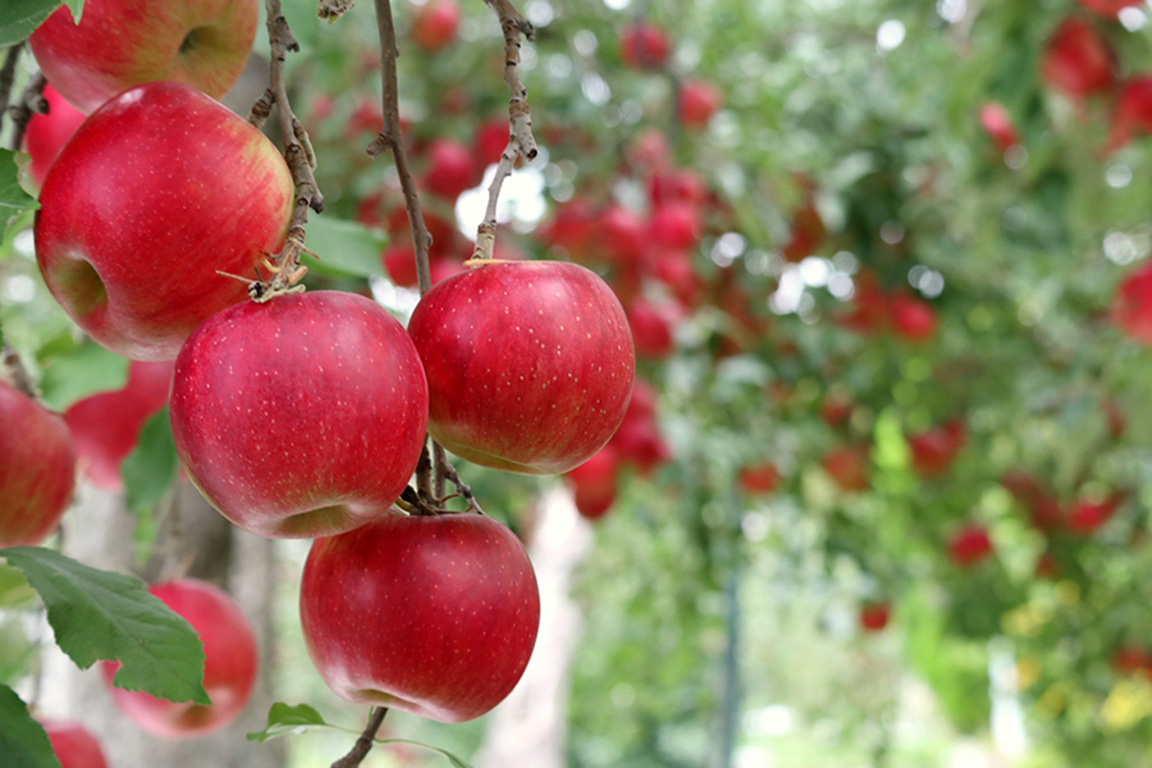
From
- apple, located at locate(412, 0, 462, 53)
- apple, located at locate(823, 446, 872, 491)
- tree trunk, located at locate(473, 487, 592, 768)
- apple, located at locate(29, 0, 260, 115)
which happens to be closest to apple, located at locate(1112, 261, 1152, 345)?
apple, located at locate(823, 446, 872, 491)

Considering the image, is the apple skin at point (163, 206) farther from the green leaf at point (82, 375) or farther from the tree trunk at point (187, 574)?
the tree trunk at point (187, 574)

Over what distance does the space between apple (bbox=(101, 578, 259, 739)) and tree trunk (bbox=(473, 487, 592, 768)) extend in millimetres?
3531

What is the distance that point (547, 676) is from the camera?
452 centimetres

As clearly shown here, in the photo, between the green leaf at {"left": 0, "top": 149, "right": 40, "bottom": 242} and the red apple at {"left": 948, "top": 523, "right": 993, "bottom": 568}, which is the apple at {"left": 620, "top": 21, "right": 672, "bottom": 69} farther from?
the green leaf at {"left": 0, "top": 149, "right": 40, "bottom": 242}

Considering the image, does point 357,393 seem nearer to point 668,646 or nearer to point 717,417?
point 717,417

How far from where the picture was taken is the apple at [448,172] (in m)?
1.54

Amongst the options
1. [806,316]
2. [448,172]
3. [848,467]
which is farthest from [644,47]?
[848,467]

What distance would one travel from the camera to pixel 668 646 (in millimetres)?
2639

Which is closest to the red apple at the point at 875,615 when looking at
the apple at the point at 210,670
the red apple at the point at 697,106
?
the red apple at the point at 697,106

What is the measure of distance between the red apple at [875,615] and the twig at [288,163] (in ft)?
6.79

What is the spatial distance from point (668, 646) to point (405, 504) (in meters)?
2.32

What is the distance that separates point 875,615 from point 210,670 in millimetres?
1895

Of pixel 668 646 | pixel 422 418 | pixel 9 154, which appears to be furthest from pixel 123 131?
pixel 668 646

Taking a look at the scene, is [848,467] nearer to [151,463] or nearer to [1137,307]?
[1137,307]
